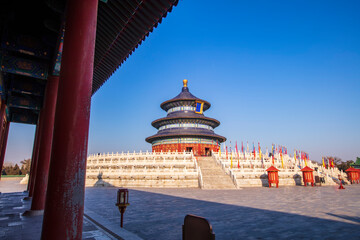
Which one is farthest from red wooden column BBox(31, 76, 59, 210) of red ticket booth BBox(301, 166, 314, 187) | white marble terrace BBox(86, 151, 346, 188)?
red ticket booth BBox(301, 166, 314, 187)

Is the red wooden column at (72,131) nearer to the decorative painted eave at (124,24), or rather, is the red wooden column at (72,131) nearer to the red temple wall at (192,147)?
the decorative painted eave at (124,24)

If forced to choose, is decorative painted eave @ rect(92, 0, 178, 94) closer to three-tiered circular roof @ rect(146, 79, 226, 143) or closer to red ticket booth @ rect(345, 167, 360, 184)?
three-tiered circular roof @ rect(146, 79, 226, 143)

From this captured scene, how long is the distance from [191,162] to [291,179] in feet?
34.5

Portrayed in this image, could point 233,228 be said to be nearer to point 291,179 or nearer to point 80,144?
point 80,144

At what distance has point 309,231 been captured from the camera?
18.0 ft

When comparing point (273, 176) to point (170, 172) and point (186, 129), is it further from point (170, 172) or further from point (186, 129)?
point (186, 129)

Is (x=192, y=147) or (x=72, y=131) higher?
(x=192, y=147)

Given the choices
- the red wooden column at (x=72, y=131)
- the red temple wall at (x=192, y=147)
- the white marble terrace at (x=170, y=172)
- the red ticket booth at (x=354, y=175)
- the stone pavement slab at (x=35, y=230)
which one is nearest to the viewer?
the red wooden column at (x=72, y=131)

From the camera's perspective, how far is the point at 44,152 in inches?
327

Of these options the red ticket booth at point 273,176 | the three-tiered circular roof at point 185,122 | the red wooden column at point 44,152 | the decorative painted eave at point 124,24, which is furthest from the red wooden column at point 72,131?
the three-tiered circular roof at point 185,122

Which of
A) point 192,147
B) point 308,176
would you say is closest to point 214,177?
point 308,176

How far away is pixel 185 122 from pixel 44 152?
31.9 metres

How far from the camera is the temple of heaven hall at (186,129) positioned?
121ft

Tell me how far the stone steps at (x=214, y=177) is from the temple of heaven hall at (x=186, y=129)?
11.8 metres
